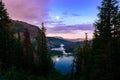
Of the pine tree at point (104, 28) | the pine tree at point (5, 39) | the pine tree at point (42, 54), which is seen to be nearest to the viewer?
the pine tree at point (104, 28)

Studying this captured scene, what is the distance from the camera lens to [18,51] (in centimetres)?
5525

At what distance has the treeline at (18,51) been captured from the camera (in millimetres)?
43141

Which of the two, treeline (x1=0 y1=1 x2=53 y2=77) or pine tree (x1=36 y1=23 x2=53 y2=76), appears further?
pine tree (x1=36 y1=23 x2=53 y2=76)

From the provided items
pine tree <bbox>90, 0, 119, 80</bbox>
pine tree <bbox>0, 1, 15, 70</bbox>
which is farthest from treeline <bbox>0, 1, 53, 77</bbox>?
pine tree <bbox>90, 0, 119, 80</bbox>

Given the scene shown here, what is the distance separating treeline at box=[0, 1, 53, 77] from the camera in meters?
43.1

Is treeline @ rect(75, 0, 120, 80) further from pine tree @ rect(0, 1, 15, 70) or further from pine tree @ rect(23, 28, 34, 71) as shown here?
pine tree @ rect(23, 28, 34, 71)

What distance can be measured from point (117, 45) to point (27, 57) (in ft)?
109

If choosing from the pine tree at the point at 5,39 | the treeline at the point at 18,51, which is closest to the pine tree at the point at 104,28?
the treeline at the point at 18,51

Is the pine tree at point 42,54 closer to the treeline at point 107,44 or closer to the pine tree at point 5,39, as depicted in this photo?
the pine tree at point 5,39

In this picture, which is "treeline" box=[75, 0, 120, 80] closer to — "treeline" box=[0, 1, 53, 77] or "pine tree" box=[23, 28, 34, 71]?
"treeline" box=[0, 1, 53, 77]

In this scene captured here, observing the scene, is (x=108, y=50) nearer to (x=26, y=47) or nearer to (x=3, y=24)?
(x=3, y=24)

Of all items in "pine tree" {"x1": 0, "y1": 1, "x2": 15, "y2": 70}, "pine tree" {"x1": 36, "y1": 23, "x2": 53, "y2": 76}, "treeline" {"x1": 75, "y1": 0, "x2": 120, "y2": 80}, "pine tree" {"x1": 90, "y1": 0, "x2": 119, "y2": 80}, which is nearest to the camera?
"treeline" {"x1": 75, "y1": 0, "x2": 120, "y2": 80}

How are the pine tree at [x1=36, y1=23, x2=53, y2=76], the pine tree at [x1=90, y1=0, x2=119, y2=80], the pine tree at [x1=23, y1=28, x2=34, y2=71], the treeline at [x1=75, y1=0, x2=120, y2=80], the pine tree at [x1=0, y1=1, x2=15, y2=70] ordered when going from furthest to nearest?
the pine tree at [x1=36, y1=23, x2=53, y2=76], the pine tree at [x1=23, y1=28, x2=34, y2=71], the pine tree at [x1=0, y1=1, x2=15, y2=70], the pine tree at [x1=90, y1=0, x2=119, y2=80], the treeline at [x1=75, y1=0, x2=120, y2=80]

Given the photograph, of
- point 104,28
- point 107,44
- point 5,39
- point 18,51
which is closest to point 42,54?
point 18,51
